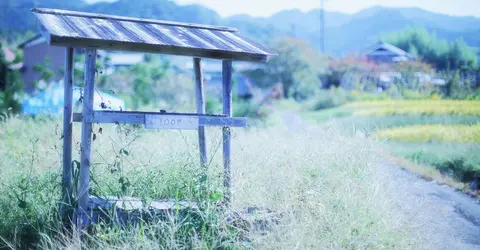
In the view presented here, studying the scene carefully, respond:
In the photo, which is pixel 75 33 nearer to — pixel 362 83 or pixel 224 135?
pixel 224 135

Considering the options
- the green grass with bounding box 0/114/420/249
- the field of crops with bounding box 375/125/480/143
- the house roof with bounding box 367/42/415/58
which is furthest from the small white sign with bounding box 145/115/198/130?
the house roof with bounding box 367/42/415/58

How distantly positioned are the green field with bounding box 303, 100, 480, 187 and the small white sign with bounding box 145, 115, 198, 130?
3547 mm

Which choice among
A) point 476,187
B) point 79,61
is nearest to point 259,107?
point 79,61

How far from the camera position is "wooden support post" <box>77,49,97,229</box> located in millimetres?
5332

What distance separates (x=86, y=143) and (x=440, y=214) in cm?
477

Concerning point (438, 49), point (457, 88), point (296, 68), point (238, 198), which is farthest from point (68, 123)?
point (296, 68)

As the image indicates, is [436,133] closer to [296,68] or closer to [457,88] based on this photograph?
[457,88]

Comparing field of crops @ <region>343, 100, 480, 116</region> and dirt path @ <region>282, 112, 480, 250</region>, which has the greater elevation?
field of crops @ <region>343, 100, 480, 116</region>

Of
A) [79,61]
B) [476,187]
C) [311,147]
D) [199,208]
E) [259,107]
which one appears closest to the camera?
[199,208]

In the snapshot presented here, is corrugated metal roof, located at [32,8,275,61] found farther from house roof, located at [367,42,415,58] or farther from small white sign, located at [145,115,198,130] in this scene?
house roof, located at [367,42,415,58]

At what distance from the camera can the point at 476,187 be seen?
9.41 meters

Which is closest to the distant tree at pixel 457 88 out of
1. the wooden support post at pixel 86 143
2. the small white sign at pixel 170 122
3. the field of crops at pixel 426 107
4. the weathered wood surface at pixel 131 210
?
the field of crops at pixel 426 107

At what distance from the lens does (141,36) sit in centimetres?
561

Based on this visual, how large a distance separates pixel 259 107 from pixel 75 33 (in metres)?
19.2
